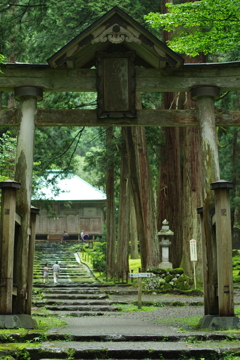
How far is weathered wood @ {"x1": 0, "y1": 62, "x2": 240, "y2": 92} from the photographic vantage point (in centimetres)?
997

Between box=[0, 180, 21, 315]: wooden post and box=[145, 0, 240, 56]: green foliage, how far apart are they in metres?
5.03

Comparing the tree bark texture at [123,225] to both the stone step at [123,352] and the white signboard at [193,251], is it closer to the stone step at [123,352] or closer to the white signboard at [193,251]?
the white signboard at [193,251]

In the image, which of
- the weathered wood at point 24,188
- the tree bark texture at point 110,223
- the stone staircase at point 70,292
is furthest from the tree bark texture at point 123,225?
the weathered wood at point 24,188

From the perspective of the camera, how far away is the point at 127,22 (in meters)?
A: 9.59

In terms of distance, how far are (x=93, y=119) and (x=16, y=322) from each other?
4047mm

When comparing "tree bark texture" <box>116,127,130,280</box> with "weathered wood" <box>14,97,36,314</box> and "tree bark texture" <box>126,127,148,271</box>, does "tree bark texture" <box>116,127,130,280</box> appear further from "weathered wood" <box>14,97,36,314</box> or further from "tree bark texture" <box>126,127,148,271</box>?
"weathered wood" <box>14,97,36,314</box>

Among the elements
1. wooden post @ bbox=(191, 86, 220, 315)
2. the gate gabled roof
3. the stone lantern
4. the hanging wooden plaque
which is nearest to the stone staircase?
the stone lantern

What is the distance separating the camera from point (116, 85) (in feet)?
32.1

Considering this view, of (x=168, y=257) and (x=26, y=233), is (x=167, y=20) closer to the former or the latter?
(x=26, y=233)

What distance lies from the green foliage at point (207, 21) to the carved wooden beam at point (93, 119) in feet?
6.17

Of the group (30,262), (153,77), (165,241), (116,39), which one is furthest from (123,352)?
(165,241)

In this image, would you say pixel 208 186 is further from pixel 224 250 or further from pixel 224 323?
pixel 224 323

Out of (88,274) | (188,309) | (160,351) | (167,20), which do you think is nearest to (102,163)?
(88,274)

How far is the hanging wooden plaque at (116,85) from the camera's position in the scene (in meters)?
9.75
